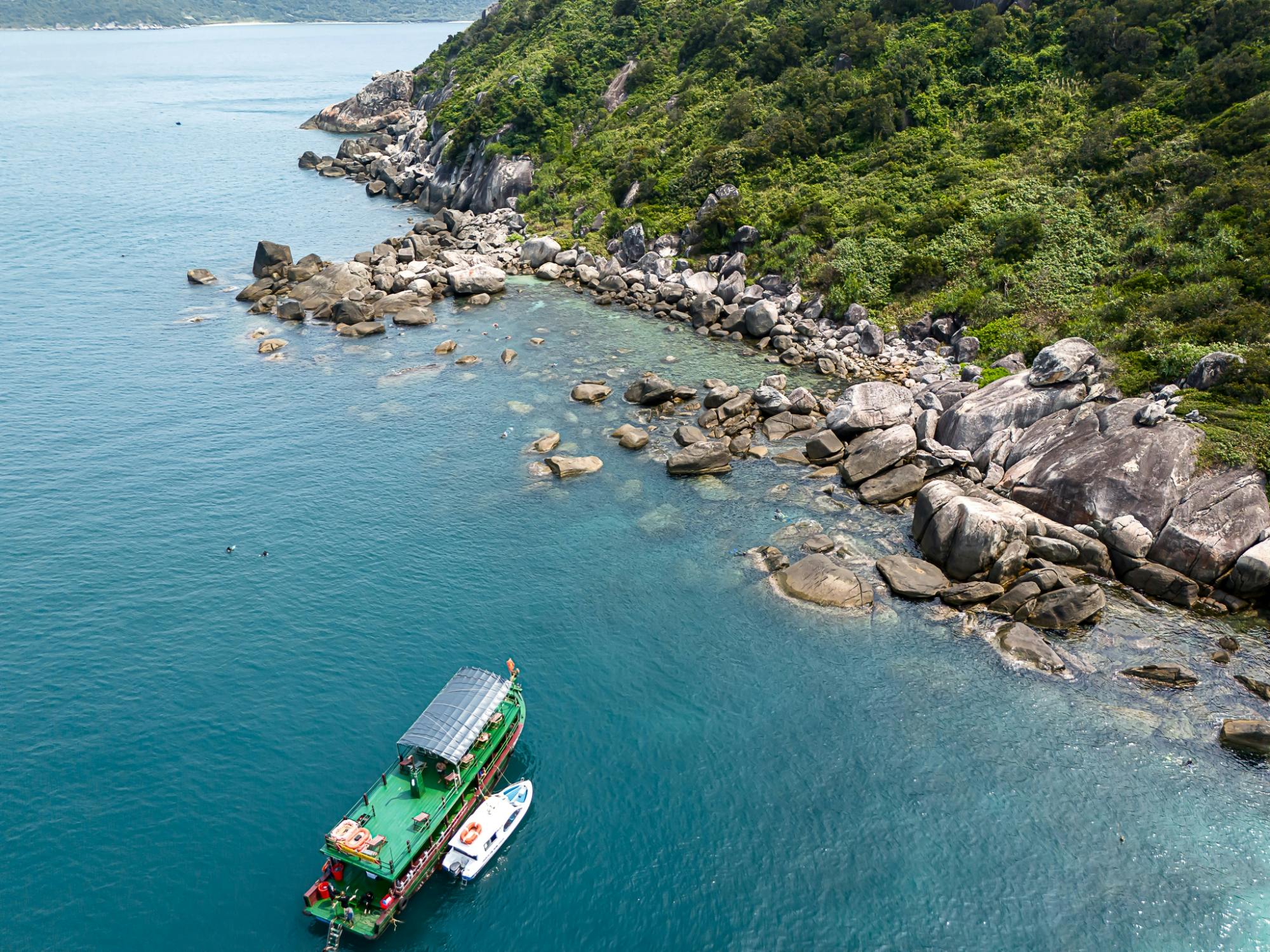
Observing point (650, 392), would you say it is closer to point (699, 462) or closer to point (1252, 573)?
point (699, 462)

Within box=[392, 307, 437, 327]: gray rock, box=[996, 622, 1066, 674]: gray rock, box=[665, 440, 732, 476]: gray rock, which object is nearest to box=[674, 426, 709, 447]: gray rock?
box=[665, 440, 732, 476]: gray rock

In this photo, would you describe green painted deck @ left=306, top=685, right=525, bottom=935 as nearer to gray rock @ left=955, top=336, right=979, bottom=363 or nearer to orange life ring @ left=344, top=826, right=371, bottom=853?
orange life ring @ left=344, top=826, right=371, bottom=853

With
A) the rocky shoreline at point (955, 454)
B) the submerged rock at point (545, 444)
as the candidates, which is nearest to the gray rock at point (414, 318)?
the rocky shoreline at point (955, 454)

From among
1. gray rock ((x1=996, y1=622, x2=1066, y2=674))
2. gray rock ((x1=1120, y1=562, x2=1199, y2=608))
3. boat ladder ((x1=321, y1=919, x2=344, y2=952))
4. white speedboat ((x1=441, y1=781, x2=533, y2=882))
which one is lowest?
boat ladder ((x1=321, y1=919, x2=344, y2=952))

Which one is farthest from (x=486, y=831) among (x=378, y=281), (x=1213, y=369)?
(x=378, y=281)

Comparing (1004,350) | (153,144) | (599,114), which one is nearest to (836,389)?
(1004,350)

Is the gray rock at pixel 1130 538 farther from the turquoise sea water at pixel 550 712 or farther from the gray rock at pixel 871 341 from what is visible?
the gray rock at pixel 871 341
